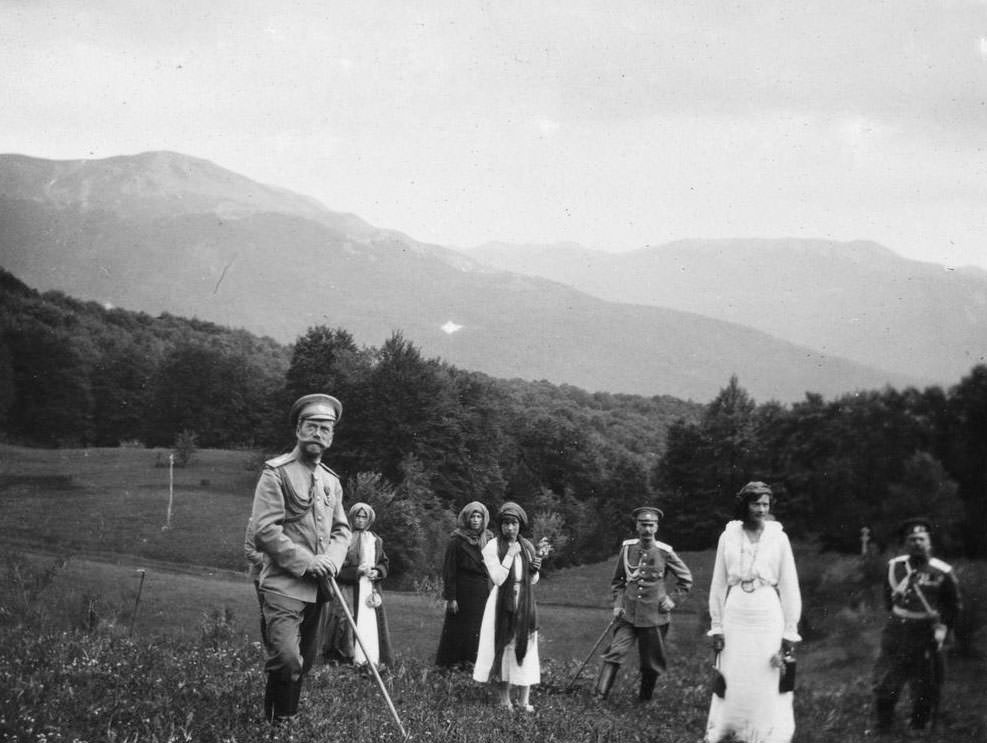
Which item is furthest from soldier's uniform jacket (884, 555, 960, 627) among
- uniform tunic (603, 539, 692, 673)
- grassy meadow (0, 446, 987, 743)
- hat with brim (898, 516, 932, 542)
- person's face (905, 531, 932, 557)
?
uniform tunic (603, 539, 692, 673)

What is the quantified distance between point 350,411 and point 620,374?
29.3m

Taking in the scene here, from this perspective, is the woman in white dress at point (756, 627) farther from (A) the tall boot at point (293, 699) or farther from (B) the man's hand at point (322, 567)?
(A) the tall boot at point (293, 699)

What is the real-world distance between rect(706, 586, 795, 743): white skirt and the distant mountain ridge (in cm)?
1337

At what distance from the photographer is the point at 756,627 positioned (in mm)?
8016

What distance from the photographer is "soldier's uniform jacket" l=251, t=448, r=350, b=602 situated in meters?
6.54

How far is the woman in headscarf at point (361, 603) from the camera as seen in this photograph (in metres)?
12.0

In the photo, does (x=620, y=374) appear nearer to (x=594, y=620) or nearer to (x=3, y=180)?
(x=594, y=620)

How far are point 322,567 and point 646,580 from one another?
5.88 metres

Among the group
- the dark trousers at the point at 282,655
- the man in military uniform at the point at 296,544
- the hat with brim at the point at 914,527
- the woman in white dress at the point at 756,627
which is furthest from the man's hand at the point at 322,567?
the hat with brim at the point at 914,527

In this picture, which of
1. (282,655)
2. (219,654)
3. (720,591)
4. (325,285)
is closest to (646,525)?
(720,591)

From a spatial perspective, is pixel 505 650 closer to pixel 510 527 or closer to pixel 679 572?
pixel 510 527

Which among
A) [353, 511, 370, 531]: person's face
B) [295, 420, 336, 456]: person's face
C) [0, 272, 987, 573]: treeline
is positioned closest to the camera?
[295, 420, 336, 456]: person's face

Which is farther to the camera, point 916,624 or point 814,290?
point 814,290

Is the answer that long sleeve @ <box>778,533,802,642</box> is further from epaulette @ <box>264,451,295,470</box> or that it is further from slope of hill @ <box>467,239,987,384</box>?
slope of hill @ <box>467,239,987,384</box>
